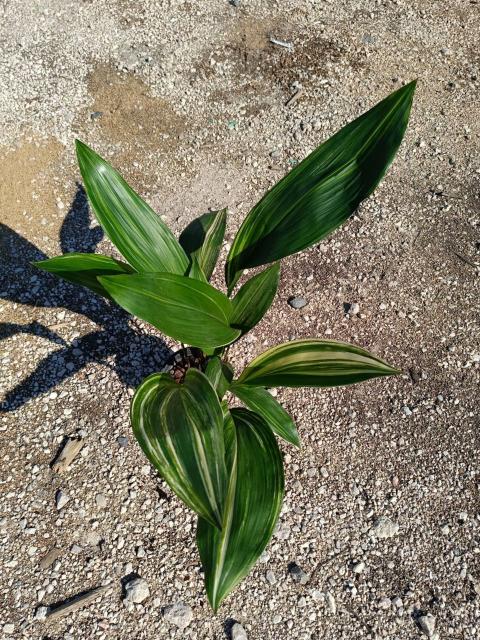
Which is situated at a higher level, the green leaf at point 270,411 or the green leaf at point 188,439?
the green leaf at point 188,439

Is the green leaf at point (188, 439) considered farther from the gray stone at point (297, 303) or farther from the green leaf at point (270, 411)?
the gray stone at point (297, 303)

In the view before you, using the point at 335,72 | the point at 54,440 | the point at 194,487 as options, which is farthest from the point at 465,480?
the point at 335,72

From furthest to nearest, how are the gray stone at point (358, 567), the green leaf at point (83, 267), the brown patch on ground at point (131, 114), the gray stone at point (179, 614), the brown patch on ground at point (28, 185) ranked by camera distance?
the brown patch on ground at point (131, 114), the brown patch on ground at point (28, 185), the gray stone at point (358, 567), the gray stone at point (179, 614), the green leaf at point (83, 267)

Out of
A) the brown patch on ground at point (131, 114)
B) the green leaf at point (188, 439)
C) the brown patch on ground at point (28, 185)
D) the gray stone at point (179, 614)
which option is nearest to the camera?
the green leaf at point (188, 439)

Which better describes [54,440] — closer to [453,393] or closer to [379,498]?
[379,498]

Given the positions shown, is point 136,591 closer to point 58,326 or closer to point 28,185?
point 58,326

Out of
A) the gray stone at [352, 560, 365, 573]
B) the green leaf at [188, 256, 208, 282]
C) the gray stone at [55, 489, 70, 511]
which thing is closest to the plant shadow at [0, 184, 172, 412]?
the gray stone at [55, 489, 70, 511]

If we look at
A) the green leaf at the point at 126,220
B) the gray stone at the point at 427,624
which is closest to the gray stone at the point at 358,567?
the gray stone at the point at 427,624

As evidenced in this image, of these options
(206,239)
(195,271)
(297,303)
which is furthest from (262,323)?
(195,271)
